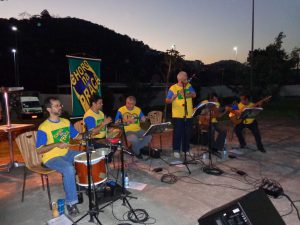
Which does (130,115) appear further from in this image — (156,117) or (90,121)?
(156,117)

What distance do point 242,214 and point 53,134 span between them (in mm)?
3086

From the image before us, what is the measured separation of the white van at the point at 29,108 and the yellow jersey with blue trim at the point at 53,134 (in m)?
17.7

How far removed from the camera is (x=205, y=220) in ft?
8.93

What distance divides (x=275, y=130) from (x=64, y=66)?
36205mm

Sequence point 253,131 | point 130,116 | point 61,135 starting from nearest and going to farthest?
point 61,135 → point 130,116 → point 253,131

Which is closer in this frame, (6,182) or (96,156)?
(96,156)

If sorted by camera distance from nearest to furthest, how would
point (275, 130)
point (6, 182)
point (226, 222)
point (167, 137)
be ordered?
point (226, 222) < point (6, 182) < point (167, 137) < point (275, 130)

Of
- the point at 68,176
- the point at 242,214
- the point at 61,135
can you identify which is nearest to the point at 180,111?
the point at 61,135

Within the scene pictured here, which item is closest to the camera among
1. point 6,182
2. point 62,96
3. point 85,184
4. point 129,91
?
point 85,184

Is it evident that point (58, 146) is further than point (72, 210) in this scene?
No

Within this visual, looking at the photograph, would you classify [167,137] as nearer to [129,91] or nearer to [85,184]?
[85,184]

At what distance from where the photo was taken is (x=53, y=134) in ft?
14.5

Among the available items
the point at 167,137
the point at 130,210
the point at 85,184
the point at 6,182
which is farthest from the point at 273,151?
the point at 6,182

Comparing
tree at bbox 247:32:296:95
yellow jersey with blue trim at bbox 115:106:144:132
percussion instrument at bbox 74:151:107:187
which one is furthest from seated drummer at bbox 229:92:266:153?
tree at bbox 247:32:296:95
